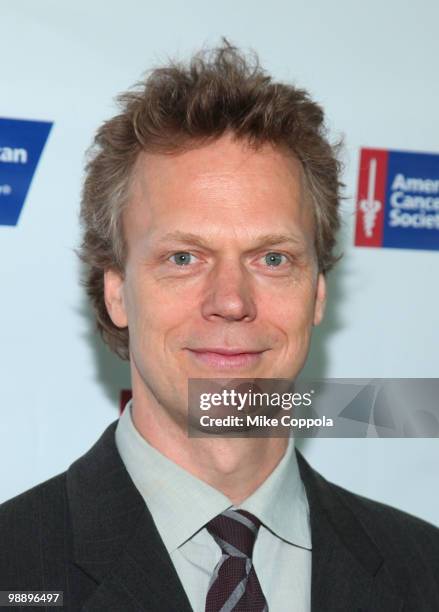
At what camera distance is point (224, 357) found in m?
1.73

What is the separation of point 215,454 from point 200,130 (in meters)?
0.58

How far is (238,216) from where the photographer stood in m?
1.74

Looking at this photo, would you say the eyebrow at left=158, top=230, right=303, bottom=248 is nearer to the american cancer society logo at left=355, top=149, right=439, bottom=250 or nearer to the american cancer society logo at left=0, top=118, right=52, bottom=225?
the american cancer society logo at left=0, top=118, right=52, bottom=225

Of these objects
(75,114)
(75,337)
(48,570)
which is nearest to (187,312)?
(48,570)

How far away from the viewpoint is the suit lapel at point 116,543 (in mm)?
1595

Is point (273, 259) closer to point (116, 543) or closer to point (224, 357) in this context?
point (224, 357)

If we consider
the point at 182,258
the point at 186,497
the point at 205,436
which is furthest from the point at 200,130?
the point at 186,497

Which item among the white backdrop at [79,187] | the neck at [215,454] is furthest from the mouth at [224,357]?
the white backdrop at [79,187]

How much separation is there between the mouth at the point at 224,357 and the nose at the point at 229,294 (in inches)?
2.4

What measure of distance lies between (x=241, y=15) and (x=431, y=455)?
3.98 ft

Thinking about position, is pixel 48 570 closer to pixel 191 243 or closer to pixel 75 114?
pixel 191 243

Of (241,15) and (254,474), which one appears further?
(241,15)

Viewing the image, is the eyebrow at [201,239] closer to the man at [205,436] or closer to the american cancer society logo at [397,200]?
the man at [205,436]

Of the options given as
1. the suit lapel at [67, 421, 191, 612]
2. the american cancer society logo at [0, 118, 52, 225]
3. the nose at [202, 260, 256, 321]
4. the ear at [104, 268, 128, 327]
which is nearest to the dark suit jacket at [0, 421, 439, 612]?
the suit lapel at [67, 421, 191, 612]
